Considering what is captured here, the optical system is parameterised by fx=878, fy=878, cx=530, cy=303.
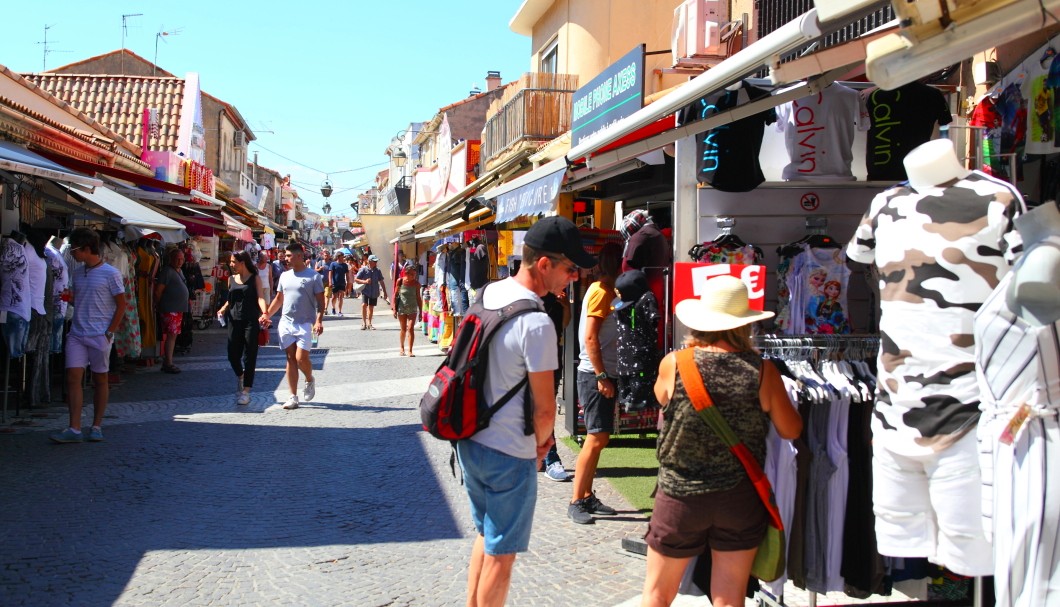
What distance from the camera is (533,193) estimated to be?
7.12 metres

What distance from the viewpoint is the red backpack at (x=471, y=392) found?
3.46 meters

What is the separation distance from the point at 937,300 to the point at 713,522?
1.14 metres

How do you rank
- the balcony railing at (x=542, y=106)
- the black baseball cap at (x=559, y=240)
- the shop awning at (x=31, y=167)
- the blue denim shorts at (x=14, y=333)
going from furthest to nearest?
the balcony railing at (x=542, y=106), the blue denim shorts at (x=14, y=333), the shop awning at (x=31, y=167), the black baseball cap at (x=559, y=240)

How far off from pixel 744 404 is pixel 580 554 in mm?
2324

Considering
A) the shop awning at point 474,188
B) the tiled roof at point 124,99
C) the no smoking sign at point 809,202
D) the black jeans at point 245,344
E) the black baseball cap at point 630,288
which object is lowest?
the black jeans at point 245,344

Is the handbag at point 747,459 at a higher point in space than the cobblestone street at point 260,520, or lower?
higher

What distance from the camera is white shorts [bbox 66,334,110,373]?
7.50 m

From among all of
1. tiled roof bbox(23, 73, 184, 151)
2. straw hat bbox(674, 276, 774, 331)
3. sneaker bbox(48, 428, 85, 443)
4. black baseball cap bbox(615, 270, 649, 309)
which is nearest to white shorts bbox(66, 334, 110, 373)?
sneaker bbox(48, 428, 85, 443)

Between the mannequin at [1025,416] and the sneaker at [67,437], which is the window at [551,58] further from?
the mannequin at [1025,416]

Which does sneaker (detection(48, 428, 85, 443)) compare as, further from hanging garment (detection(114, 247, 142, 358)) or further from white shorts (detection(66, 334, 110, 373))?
hanging garment (detection(114, 247, 142, 358))

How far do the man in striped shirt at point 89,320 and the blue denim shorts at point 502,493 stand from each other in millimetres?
5285

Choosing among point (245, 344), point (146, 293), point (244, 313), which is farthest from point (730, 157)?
point (146, 293)

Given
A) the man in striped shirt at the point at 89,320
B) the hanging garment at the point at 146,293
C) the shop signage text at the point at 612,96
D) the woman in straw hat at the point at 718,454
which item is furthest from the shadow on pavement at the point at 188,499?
the hanging garment at the point at 146,293

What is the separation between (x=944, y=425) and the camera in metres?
3.02
